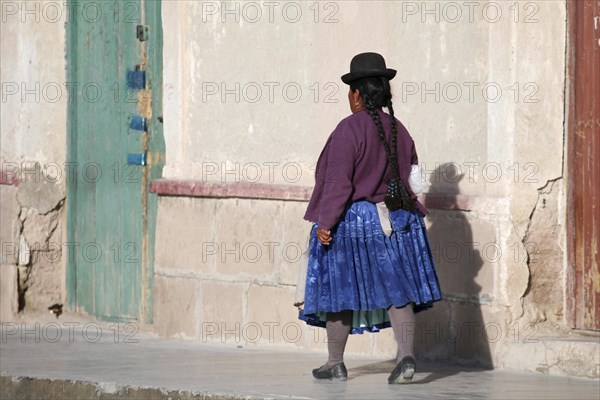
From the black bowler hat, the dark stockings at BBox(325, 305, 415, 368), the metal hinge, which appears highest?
the metal hinge

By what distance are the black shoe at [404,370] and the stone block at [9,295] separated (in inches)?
165

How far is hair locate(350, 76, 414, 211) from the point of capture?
727 centimetres

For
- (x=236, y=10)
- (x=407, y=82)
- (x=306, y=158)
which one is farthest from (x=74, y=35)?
(x=407, y=82)

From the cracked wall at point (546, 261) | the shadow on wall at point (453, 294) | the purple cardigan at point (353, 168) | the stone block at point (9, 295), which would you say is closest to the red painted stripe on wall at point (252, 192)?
the shadow on wall at point (453, 294)

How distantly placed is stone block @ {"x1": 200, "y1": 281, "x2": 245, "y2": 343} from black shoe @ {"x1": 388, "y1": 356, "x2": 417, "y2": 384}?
2077 mm

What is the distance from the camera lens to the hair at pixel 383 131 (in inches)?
286

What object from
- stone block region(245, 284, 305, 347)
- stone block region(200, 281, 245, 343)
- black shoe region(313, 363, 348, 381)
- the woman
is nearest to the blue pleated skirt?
the woman

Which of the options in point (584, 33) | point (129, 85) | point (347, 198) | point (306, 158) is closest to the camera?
point (347, 198)

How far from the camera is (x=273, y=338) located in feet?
30.0

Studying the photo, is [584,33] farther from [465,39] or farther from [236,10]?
[236,10]

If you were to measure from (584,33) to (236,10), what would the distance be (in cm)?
244

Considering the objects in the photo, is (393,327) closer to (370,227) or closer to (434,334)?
(370,227)

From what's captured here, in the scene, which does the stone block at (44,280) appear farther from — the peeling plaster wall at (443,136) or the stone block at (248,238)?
the stone block at (248,238)

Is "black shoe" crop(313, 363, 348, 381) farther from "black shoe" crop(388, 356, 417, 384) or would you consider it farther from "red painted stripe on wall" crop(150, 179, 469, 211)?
"red painted stripe on wall" crop(150, 179, 469, 211)
